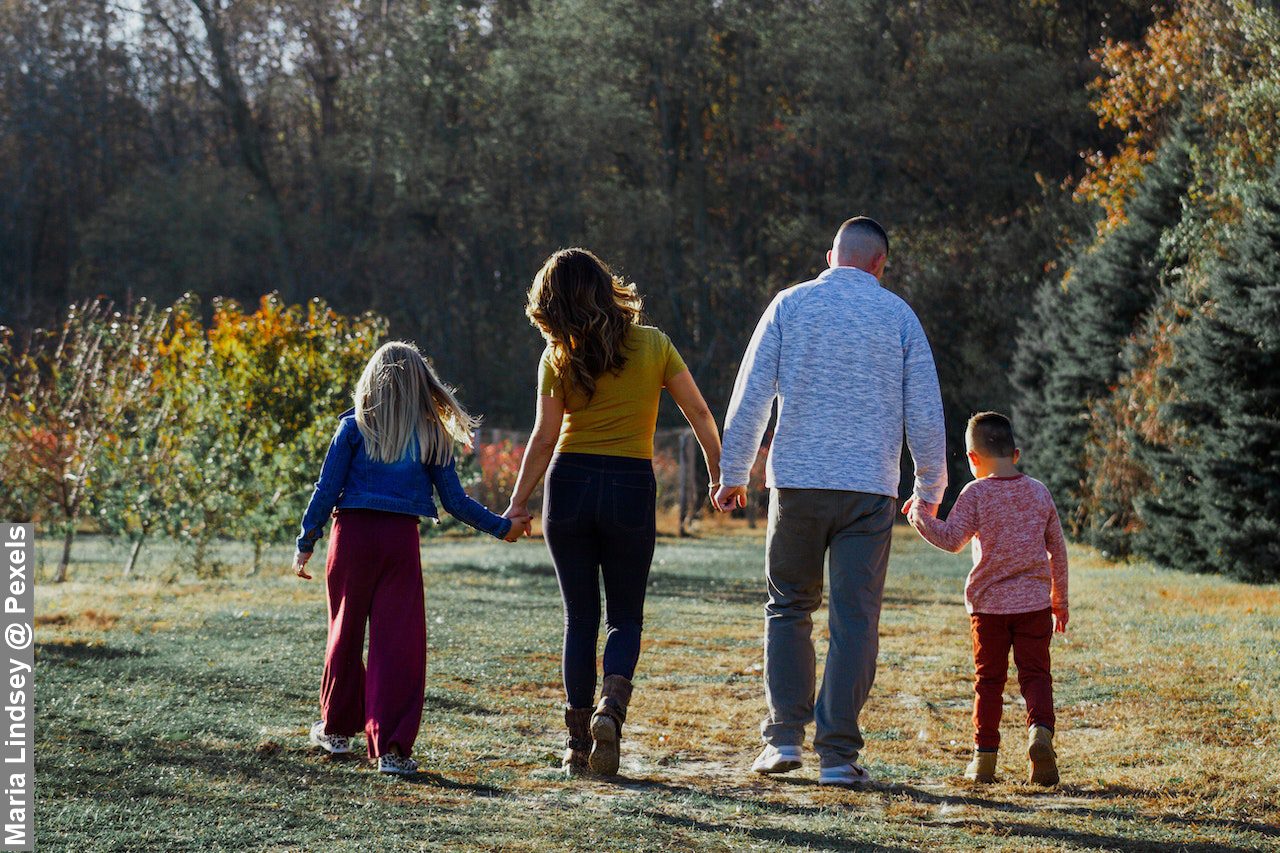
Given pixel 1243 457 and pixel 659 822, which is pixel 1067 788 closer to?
pixel 659 822

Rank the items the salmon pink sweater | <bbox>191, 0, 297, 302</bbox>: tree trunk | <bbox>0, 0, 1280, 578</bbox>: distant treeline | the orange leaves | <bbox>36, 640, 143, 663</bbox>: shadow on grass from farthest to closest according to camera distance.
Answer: <bbox>191, 0, 297, 302</bbox>: tree trunk, <bbox>0, 0, 1280, 578</bbox>: distant treeline, the orange leaves, <bbox>36, 640, 143, 663</bbox>: shadow on grass, the salmon pink sweater

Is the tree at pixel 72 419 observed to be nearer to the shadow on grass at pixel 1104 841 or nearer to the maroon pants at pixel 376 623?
the maroon pants at pixel 376 623

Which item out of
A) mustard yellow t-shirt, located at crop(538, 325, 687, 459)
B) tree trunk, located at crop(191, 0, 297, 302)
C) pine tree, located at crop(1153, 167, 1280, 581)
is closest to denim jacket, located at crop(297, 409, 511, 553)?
mustard yellow t-shirt, located at crop(538, 325, 687, 459)

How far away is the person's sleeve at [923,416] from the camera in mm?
6281

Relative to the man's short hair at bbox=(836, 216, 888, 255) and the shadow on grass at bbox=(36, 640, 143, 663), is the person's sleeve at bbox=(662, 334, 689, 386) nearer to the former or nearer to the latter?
the man's short hair at bbox=(836, 216, 888, 255)

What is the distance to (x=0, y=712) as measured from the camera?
6246 mm

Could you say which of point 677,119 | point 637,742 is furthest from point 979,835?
point 677,119

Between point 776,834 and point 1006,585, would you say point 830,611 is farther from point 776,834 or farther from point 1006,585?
point 776,834

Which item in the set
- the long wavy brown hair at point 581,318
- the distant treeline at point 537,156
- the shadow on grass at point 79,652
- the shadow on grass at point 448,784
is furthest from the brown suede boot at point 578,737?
the distant treeline at point 537,156

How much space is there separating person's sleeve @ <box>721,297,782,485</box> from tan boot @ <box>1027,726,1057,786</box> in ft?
4.99

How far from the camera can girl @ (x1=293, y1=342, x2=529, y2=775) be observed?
21.0 feet

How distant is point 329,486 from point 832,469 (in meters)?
1.98

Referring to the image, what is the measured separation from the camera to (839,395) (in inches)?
245

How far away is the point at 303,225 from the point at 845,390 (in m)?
40.4
